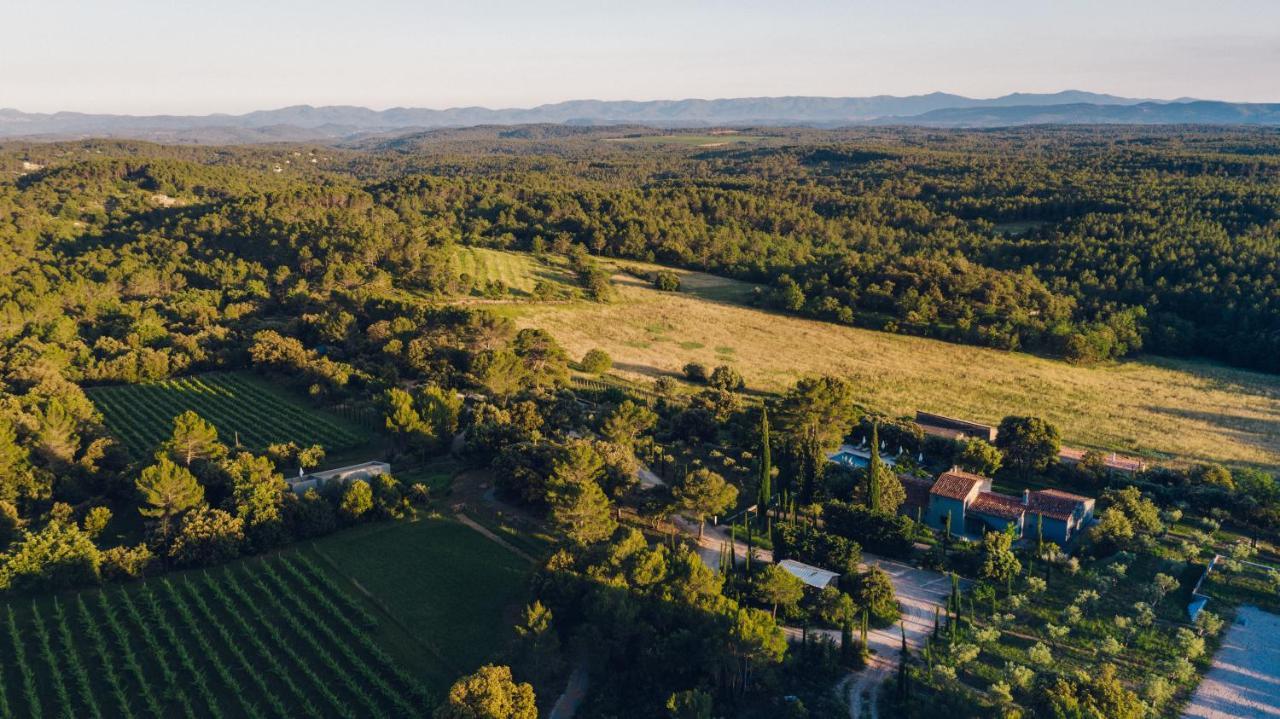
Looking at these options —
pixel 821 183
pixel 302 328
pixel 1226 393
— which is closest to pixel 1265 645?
pixel 1226 393

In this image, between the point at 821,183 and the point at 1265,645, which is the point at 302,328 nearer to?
the point at 1265,645

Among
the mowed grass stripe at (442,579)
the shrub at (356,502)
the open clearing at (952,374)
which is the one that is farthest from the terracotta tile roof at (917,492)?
the shrub at (356,502)

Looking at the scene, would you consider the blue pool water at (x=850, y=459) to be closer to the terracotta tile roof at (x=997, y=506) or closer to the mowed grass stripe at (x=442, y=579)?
the terracotta tile roof at (x=997, y=506)

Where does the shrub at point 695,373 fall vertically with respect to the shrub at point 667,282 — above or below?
below

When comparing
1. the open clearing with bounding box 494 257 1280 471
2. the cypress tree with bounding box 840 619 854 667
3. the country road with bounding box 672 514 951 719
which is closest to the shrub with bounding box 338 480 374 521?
the country road with bounding box 672 514 951 719

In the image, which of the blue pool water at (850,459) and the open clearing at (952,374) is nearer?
the blue pool water at (850,459)

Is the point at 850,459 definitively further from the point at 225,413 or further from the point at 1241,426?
the point at 225,413
